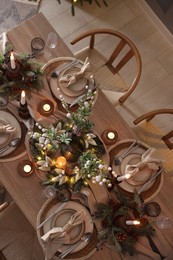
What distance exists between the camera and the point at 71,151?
7.87 ft

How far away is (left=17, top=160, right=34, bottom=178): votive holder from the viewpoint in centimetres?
240

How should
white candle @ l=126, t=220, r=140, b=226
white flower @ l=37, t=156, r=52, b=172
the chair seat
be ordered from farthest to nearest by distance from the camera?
the chair seat → white flower @ l=37, t=156, r=52, b=172 → white candle @ l=126, t=220, r=140, b=226

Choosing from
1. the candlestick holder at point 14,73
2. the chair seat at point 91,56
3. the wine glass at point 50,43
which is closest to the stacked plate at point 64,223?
the candlestick holder at point 14,73

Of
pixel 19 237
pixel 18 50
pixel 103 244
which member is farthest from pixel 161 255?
pixel 18 50

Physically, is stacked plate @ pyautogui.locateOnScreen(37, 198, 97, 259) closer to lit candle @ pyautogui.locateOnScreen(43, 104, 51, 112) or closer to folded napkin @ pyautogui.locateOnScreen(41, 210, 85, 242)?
folded napkin @ pyautogui.locateOnScreen(41, 210, 85, 242)

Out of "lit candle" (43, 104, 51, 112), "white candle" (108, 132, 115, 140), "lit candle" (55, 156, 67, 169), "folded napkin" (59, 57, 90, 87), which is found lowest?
"white candle" (108, 132, 115, 140)

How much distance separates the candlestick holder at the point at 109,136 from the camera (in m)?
2.56

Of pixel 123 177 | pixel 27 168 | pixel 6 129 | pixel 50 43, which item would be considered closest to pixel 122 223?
pixel 123 177

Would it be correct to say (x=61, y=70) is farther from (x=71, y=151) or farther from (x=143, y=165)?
(x=143, y=165)

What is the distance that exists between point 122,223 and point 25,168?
2.38ft

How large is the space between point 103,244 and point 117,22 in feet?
8.56

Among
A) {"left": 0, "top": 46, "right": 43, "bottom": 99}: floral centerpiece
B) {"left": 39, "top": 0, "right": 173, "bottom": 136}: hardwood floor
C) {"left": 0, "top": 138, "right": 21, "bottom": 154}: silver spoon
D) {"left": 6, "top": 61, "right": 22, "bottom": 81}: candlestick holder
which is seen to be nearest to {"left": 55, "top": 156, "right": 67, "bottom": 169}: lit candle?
{"left": 0, "top": 138, "right": 21, "bottom": 154}: silver spoon

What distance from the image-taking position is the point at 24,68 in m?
2.53

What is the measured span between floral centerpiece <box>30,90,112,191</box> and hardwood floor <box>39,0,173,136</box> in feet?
4.86
